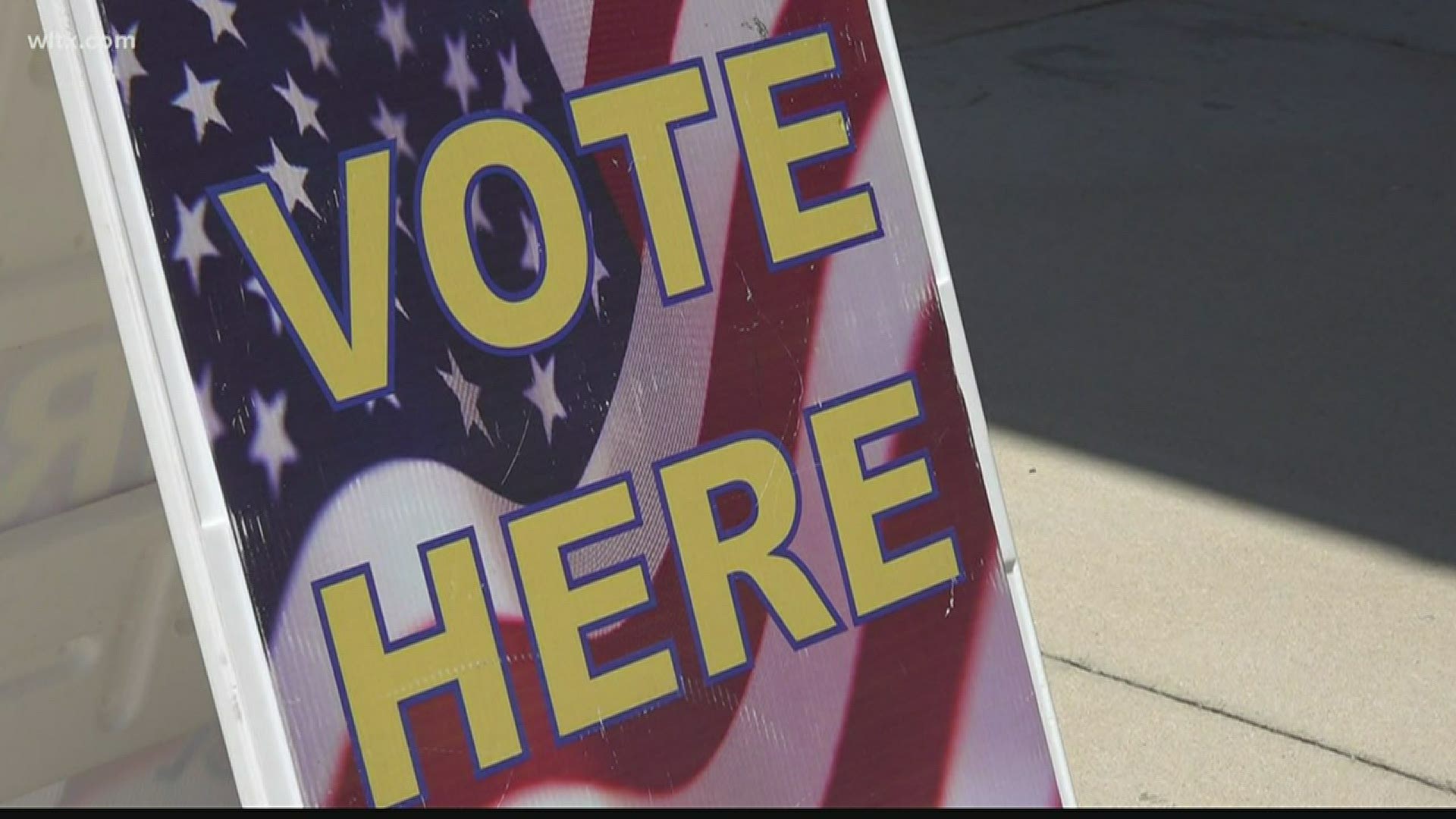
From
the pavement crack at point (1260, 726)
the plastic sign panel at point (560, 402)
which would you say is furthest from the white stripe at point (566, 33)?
the pavement crack at point (1260, 726)

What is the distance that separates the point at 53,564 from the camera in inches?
100

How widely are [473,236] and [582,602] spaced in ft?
1.31

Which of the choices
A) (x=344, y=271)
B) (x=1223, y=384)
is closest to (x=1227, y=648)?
(x=1223, y=384)

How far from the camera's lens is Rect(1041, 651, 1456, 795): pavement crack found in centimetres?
291

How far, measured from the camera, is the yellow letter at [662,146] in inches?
79.4

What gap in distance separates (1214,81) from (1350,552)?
355cm

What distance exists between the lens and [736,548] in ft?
6.80

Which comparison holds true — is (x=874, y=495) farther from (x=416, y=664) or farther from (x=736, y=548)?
(x=416, y=664)

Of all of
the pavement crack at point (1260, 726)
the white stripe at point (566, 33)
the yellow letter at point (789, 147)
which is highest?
the white stripe at point (566, 33)

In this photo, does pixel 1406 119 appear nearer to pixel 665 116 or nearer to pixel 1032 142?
pixel 1032 142

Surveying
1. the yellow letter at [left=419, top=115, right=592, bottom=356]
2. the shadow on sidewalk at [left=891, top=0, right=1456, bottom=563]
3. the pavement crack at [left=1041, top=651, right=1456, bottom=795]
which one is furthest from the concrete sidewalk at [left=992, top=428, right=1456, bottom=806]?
the yellow letter at [left=419, top=115, right=592, bottom=356]

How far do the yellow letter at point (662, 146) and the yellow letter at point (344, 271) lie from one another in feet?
0.90

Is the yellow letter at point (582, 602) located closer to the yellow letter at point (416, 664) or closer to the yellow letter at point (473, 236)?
the yellow letter at point (416, 664)

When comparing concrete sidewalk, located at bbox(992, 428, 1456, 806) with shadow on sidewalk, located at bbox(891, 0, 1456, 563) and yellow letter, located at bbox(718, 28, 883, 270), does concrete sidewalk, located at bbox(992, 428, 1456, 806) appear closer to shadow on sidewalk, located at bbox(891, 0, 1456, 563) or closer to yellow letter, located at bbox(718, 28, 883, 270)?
shadow on sidewalk, located at bbox(891, 0, 1456, 563)
